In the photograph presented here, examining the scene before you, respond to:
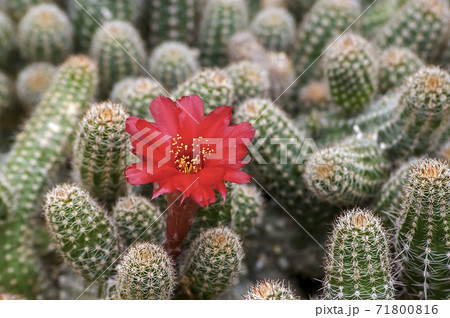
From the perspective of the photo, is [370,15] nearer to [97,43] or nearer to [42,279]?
[97,43]

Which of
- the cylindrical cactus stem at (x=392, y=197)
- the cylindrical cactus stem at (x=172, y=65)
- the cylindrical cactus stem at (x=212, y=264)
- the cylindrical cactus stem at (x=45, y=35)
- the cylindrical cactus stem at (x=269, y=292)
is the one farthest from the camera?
the cylindrical cactus stem at (x=45, y=35)

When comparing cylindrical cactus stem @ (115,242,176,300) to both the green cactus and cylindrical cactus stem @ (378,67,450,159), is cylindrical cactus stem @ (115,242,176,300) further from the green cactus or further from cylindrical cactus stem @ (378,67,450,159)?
cylindrical cactus stem @ (378,67,450,159)

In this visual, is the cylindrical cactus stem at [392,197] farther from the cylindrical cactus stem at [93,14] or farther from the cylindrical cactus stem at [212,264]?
the cylindrical cactus stem at [93,14]

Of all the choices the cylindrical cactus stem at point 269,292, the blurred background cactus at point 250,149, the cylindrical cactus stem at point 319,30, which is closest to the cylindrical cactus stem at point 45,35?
the blurred background cactus at point 250,149

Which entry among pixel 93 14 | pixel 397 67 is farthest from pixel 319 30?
pixel 93 14

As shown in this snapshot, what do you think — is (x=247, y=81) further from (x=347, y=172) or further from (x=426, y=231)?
(x=426, y=231)

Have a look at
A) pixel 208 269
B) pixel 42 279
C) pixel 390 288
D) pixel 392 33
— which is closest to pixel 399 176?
pixel 390 288
